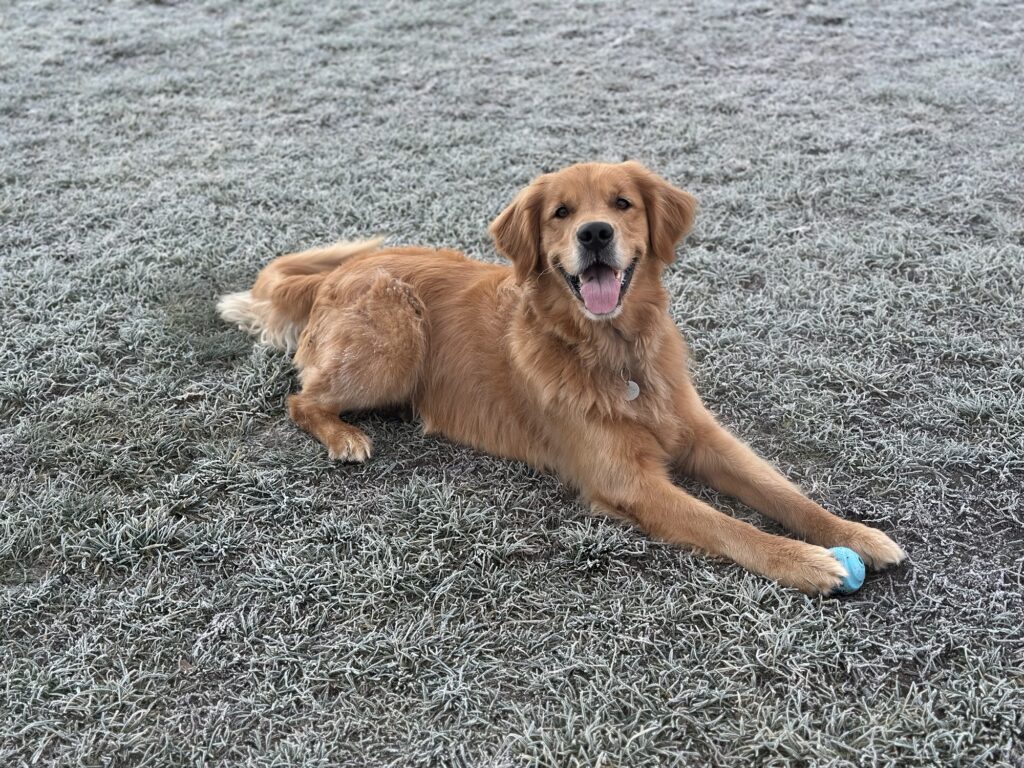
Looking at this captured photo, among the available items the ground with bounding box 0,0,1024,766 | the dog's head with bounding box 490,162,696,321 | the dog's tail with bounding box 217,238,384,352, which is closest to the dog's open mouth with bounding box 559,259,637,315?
the dog's head with bounding box 490,162,696,321

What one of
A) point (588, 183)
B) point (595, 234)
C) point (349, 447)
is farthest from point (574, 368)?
point (349, 447)

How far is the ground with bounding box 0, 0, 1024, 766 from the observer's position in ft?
7.04

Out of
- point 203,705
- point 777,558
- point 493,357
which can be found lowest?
point 203,705

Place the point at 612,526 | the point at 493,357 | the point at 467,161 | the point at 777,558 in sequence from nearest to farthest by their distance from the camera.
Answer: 1. the point at 777,558
2. the point at 612,526
3. the point at 493,357
4. the point at 467,161

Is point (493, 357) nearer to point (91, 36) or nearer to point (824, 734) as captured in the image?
point (824, 734)

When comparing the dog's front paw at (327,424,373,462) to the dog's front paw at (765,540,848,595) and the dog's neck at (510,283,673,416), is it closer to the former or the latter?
the dog's neck at (510,283,673,416)

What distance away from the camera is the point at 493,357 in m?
3.18

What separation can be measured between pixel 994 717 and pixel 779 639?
0.54m

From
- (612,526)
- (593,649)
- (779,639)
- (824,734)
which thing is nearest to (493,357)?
(612,526)

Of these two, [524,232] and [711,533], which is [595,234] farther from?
[711,533]

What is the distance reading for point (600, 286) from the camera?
2.77m

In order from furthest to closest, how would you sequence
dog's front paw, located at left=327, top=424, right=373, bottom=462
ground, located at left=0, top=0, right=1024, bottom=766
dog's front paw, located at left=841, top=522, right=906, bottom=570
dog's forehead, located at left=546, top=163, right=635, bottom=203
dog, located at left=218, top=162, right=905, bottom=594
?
1. dog's front paw, located at left=327, top=424, right=373, bottom=462
2. dog's forehead, located at left=546, top=163, right=635, bottom=203
3. dog, located at left=218, top=162, right=905, bottom=594
4. dog's front paw, located at left=841, top=522, right=906, bottom=570
5. ground, located at left=0, top=0, right=1024, bottom=766

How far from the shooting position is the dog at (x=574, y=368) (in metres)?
2.68

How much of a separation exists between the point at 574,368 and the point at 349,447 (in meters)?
0.94
